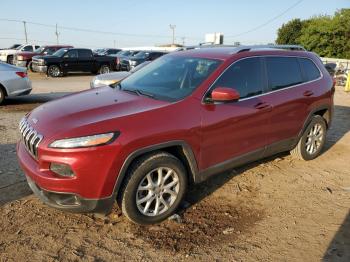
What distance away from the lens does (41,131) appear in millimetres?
3502

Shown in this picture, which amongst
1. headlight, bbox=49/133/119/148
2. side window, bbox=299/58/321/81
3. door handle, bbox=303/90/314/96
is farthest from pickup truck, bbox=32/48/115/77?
headlight, bbox=49/133/119/148

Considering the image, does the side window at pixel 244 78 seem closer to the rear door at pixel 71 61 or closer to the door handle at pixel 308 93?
the door handle at pixel 308 93

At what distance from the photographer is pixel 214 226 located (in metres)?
3.89

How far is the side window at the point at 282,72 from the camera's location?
4.93 meters

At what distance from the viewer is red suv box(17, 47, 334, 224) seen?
334 cm

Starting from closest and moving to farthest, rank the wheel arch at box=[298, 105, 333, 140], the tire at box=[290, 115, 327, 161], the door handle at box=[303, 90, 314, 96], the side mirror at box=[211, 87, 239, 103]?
the side mirror at box=[211, 87, 239, 103] → the door handle at box=[303, 90, 314, 96] → the wheel arch at box=[298, 105, 333, 140] → the tire at box=[290, 115, 327, 161]

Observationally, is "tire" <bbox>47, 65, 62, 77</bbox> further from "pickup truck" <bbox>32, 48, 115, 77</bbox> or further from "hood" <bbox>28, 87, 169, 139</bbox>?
"hood" <bbox>28, 87, 169, 139</bbox>

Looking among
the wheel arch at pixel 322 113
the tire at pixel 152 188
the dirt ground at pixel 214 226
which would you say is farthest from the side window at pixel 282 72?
the tire at pixel 152 188

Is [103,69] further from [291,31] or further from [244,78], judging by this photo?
[291,31]

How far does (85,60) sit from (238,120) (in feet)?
64.4

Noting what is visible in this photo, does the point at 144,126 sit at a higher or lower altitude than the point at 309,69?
lower

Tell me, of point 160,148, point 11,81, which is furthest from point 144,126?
point 11,81

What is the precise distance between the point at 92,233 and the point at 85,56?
2013 centimetres

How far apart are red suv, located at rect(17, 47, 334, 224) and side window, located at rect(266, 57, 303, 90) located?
15mm
